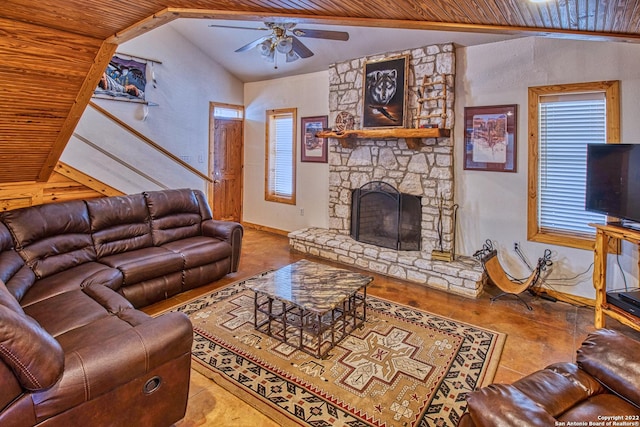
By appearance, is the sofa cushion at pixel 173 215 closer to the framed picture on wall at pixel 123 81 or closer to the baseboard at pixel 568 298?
the framed picture on wall at pixel 123 81

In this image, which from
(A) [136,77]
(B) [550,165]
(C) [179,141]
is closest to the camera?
(B) [550,165]

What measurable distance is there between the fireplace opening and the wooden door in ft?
9.35

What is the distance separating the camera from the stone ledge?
3.96m

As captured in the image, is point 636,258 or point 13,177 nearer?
point 636,258

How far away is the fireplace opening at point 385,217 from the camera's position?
477cm

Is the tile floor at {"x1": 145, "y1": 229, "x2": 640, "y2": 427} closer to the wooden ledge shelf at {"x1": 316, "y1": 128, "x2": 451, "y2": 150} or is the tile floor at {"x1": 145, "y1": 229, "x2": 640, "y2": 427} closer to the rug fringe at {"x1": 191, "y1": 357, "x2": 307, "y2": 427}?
the rug fringe at {"x1": 191, "y1": 357, "x2": 307, "y2": 427}

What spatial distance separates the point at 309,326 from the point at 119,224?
2.36 metres

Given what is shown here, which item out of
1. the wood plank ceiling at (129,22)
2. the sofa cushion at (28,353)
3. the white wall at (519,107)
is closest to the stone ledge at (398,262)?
the white wall at (519,107)

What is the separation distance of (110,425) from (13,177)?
3120 mm

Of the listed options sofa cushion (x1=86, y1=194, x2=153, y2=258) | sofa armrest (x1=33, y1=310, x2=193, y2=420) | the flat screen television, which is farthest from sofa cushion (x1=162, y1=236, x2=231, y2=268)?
the flat screen television

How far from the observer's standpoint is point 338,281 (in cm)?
311

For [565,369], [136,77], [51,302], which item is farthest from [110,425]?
[136,77]

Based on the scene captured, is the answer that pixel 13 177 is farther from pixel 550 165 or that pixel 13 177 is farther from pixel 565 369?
pixel 550 165

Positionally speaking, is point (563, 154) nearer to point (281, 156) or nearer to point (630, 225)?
point (630, 225)
